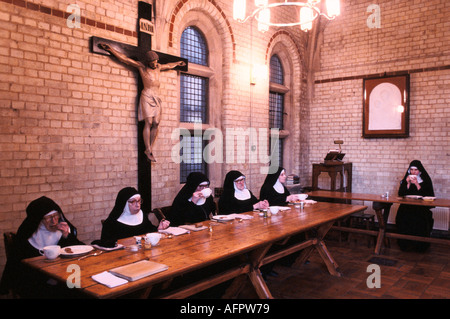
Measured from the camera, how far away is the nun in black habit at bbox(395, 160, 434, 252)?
6.06 metres

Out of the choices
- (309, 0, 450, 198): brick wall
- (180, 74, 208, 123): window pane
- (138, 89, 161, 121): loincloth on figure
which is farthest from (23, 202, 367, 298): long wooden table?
(309, 0, 450, 198): brick wall

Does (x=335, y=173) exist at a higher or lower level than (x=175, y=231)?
higher

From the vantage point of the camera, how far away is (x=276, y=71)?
8680 mm

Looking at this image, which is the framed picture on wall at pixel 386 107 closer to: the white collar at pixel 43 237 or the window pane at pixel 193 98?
the window pane at pixel 193 98

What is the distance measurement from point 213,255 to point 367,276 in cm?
283

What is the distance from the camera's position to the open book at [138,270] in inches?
93.6

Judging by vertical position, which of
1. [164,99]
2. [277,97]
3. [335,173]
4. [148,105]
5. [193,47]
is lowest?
[335,173]

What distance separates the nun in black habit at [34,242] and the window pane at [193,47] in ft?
12.7

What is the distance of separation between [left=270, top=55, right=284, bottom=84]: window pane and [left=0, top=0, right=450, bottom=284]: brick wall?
0.35 metres

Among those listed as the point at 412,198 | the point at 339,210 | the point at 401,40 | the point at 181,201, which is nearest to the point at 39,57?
the point at 181,201

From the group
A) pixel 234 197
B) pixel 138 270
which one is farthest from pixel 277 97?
pixel 138 270

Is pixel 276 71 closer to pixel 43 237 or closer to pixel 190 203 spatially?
pixel 190 203

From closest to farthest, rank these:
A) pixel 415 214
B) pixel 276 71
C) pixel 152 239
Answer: pixel 152 239 → pixel 415 214 → pixel 276 71
